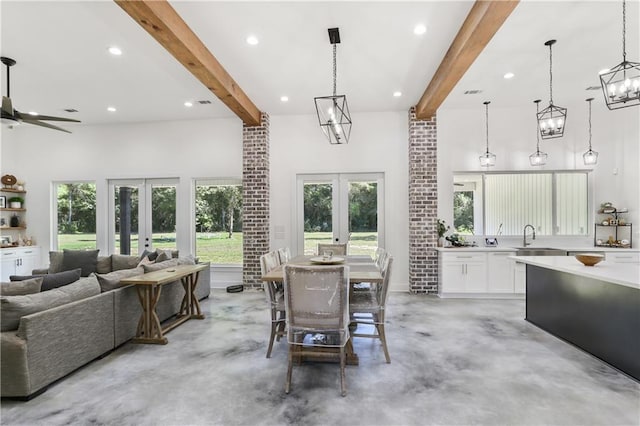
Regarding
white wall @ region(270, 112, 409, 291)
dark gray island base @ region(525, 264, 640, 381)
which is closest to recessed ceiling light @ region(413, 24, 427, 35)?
white wall @ region(270, 112, 409, 291)

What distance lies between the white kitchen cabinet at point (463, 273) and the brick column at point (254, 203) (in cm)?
320

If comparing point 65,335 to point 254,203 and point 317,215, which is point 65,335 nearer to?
point 254,203

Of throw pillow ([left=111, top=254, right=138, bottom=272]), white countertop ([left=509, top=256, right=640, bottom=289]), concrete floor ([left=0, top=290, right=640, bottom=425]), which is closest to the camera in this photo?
concrete floor ([left=0, top=290, right=640, bottom=425])

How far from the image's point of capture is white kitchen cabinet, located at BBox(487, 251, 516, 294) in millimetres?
5137

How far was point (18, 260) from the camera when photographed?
6.11 m

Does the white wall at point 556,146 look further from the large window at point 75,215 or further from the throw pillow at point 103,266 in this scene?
the large window at point 75,215

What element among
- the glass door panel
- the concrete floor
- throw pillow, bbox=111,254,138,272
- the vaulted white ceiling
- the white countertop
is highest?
the vaulted white ceiling

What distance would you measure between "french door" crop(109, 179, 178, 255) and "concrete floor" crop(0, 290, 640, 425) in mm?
3316

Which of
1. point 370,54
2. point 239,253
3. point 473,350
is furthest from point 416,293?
point 370,54

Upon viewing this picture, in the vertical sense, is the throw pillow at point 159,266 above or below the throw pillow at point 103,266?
above

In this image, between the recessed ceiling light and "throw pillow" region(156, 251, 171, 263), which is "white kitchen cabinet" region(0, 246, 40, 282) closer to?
"throw pillow" region(156, 251, 171, 263)

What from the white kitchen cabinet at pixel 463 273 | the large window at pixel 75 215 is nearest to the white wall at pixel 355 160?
the white kitchen cabinet at pixel 463 273

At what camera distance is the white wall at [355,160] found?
227 inches

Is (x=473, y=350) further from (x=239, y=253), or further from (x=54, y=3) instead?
(x=54, y=3)
